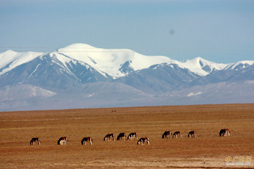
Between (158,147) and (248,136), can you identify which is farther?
(248,136)

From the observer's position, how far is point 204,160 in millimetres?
30281

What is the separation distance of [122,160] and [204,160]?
480 cm

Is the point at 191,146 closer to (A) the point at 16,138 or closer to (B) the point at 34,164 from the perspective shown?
(B) the point at 34,164

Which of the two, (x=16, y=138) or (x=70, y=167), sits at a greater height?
(x=16, y=138)

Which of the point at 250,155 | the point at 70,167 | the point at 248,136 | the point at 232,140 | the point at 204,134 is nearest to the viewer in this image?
the point at 70,167

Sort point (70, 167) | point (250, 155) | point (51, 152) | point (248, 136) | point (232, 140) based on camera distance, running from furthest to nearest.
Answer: point (248, 136) → point (232, 140) → point (51, 152) → point (250, 155) → point (70, 167)

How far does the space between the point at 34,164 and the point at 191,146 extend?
12622 millimetres

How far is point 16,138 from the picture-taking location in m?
52.5

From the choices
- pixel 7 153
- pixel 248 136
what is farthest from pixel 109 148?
pixel 248 136

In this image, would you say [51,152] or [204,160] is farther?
[51,152]

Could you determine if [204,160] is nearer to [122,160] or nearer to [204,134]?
[122,160]

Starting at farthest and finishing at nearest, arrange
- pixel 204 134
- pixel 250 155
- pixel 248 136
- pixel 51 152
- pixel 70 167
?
pixel 204 134
pixel 248 136
pixel 51 152
pixel 250 155
pixel 70 167

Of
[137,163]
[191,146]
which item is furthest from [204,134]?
[137,163]

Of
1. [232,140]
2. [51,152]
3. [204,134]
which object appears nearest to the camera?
[51,152]
